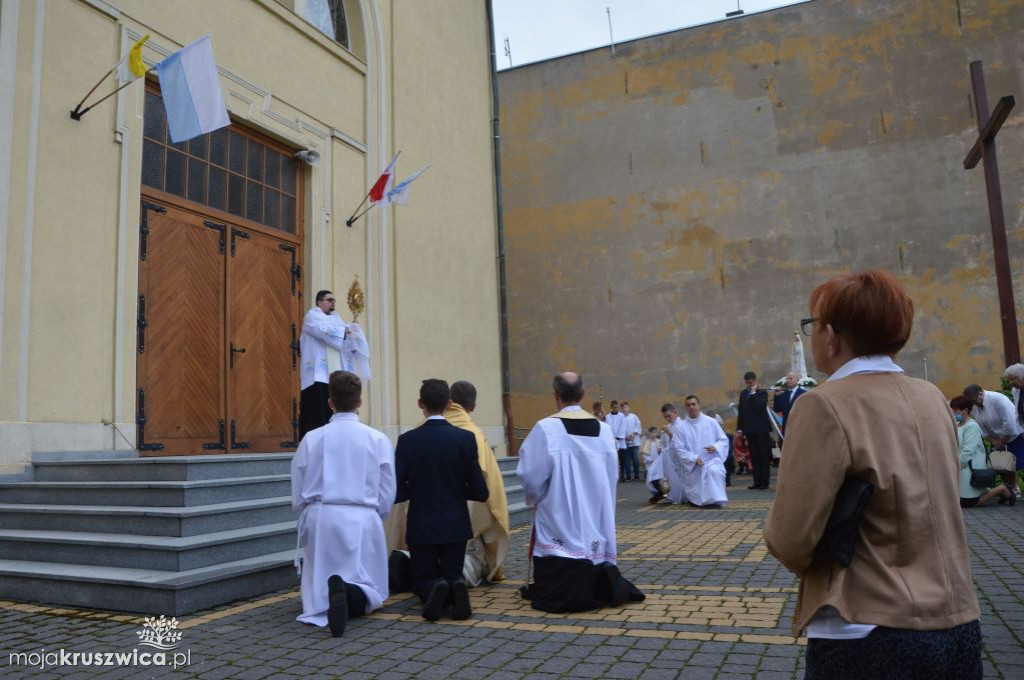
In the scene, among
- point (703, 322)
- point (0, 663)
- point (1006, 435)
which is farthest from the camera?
point (703, 322)

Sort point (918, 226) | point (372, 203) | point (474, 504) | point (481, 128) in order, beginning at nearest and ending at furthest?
1. point (474, 504)
2. point (372, 203)
3. point (481, 128)
4. point (918, 226)

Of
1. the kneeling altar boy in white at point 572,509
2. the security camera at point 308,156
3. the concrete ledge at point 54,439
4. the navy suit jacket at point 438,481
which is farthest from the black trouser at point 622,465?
the navy suit jacket at point 438,481

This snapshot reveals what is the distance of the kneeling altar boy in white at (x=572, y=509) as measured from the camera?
5570 millimetres

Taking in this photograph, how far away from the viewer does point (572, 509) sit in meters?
5.75

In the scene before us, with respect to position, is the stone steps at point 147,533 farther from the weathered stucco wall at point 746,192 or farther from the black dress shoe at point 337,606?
the weathered stucco wall at point 746,192

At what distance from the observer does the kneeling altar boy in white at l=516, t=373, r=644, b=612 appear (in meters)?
5.57

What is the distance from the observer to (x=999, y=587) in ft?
18.4

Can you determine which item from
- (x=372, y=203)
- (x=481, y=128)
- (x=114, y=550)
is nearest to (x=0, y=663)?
(x=114, y=550)

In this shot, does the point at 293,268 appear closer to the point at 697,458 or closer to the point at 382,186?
the point at 382,186

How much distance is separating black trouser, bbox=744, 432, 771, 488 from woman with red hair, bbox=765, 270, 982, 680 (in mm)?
12670

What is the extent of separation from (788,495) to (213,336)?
903 centimetres

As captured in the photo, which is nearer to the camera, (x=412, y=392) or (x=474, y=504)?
(x=474, y=504)

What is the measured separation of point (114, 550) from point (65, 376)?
2.58 m

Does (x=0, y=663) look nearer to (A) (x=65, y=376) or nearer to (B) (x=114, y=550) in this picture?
(B) (x=114, y=550)
